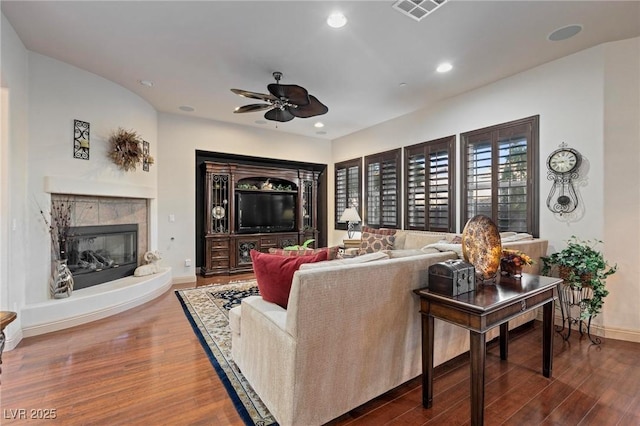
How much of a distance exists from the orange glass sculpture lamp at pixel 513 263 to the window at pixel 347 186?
4.24 meters

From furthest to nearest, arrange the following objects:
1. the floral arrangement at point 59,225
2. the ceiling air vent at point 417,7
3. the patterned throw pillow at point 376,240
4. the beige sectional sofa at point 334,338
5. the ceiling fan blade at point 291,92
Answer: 1. the patterned throw pillow at point 376,240
2. the floral arrangement at point 59,225
3. the ceiling fan blade at point 291,92
4. the ceiling air vent at point 417,7
5. the beige sectional sofa at point 334,338

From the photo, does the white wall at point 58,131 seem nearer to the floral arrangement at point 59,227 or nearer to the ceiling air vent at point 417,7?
the floral arrangement at point 59,227

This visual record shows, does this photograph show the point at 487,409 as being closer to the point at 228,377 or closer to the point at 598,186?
the point at 228,377

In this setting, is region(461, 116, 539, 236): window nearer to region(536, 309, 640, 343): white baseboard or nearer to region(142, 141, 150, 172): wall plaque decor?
region(536, 309, 640, 343): white baseboard

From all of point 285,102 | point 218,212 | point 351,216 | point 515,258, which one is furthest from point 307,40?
point 218,212

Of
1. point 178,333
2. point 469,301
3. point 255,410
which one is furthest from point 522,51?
point 178,333

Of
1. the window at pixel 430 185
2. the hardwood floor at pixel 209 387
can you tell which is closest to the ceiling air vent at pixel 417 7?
the window at pixel 430 185

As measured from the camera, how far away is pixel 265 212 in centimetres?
668

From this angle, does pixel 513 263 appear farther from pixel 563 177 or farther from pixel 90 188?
pixel 90 188

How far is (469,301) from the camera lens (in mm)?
1780

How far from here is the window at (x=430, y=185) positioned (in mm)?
4750

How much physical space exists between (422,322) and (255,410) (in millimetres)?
1271

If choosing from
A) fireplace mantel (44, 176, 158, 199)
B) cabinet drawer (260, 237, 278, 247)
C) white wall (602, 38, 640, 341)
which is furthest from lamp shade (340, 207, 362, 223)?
white wall (602, 38, 640, 341)

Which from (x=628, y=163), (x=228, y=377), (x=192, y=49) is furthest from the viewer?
(x=192, y=49)
